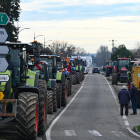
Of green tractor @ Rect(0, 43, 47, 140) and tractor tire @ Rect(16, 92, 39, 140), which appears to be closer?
green tractor @ Rect(0, 43, 47, 140)

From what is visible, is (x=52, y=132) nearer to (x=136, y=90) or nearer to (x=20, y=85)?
(x=20, y=85)

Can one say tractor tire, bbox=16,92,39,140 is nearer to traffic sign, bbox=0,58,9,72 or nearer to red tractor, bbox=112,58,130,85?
traffic sign, bbox=0,58,9,72

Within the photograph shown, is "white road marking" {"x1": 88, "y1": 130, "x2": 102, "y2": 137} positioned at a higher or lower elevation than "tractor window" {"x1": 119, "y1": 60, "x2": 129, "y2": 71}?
lower


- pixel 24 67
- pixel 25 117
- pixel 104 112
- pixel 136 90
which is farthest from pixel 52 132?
pixel 136 90

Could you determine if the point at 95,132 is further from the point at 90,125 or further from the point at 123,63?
the point at 123,63

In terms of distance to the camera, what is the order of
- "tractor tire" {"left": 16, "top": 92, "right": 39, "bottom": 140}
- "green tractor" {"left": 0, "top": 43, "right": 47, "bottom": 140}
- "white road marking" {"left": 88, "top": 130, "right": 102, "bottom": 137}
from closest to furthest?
1. "green tractor" {"left": 0, "top": 43, "right": 47, "bottom": 140}
2. "tractor tire" {"left": 16, "top": 92, "right": 39, "bottom": 140}
3. "white road marking" {"left": 88, "top": 130, "right": 102, "bottom": 137}

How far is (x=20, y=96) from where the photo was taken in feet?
31.9

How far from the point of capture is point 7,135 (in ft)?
37.8

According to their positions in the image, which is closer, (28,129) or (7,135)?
(28,129)

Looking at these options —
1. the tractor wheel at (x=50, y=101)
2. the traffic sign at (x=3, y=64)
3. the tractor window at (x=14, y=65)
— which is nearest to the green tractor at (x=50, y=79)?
the tractor wheel at (x=50, y=101)

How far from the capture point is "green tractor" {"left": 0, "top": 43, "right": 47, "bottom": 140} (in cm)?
892

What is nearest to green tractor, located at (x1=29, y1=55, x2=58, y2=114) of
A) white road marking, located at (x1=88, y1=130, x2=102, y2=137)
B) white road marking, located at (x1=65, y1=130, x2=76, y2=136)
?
white road marking, located at (x1=65, y1=130, x2=76, y2=136)

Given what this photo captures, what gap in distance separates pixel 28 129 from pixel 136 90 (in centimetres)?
1129

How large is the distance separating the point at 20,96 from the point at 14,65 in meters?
1.41
